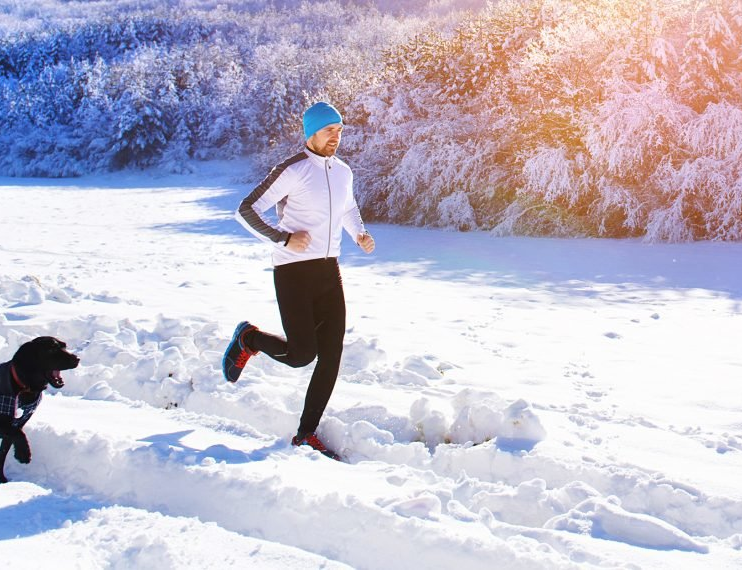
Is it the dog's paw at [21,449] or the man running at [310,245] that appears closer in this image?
the dog's paw at [21,449]

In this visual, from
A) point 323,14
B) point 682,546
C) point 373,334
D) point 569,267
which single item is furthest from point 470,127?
point 323,14

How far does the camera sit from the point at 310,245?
3689 mm

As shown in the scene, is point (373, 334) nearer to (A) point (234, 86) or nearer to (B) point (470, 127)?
(B) point (470, 127)

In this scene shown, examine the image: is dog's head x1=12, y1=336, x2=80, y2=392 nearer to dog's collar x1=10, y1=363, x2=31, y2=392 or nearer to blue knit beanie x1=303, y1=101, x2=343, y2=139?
dog's collar x1=10, y1=363, x2=31, y2=392

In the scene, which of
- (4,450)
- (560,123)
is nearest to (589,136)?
(560,123)

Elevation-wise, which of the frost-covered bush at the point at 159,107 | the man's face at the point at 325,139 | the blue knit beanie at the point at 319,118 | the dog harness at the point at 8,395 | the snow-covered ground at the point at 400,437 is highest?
the frost-covered bush at the point at 159,107

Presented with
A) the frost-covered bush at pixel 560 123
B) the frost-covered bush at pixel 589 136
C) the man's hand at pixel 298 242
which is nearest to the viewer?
the man's hand at pixel 298 242

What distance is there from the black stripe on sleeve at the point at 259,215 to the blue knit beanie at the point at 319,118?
0.13m

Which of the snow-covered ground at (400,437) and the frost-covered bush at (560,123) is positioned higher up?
the frost-covered bush at (560,123)

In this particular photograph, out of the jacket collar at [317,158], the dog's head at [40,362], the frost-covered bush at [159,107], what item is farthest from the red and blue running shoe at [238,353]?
the frost-covered bush at [159,107]

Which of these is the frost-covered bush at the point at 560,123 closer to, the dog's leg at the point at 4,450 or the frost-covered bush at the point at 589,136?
the frost-covered bush at the point at 589,136

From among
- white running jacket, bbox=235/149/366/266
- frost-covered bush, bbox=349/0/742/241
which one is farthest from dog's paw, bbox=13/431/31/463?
frost-covered bush, bbox=349/0/742/241

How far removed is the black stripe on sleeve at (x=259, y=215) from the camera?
3604 mm

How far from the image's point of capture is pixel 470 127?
17000mm
